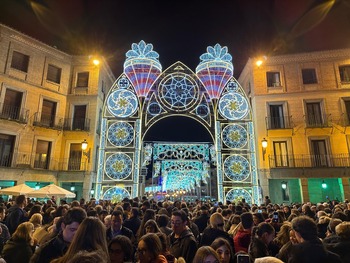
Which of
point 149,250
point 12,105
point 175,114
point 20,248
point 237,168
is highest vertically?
point 12,105

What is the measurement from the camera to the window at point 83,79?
24.2m

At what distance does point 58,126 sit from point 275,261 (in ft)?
75.8

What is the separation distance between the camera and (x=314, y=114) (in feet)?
75.5

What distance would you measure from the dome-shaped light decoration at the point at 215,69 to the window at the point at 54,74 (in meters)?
13.2

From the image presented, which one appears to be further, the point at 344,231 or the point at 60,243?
the point at 344,231

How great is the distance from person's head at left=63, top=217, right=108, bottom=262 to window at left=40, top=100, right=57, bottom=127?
2153 cm

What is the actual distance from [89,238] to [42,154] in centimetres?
2145

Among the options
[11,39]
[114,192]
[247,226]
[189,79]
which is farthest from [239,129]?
[11,39]

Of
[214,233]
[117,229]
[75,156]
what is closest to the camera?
[214,233]

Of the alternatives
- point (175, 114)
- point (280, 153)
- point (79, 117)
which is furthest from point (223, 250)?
point (79, 117)

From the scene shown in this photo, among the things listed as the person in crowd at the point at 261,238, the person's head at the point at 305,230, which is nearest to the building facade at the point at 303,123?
the person in crowd at the point at 261,238

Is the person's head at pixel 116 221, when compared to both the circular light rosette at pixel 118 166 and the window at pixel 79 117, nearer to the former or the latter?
the circular light rosette at pixel 118 166

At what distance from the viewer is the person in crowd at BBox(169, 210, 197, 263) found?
4.18m

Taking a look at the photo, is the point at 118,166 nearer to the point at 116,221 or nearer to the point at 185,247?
the point at 116,221
